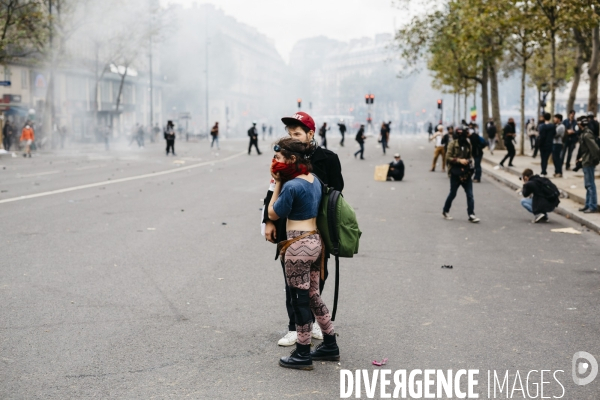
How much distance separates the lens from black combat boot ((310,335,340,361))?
4.98 metres

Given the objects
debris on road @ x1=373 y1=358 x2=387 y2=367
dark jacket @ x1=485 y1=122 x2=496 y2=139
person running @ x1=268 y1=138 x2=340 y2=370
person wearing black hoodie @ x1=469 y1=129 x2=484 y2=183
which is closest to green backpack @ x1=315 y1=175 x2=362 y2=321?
person running @ x1=268 y1=138 x2=340 y2=370

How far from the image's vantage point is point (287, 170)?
460 cm

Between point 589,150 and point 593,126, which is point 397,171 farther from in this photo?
point 589,150

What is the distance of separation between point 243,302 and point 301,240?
1.98m

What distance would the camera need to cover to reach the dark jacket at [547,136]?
20714 mm

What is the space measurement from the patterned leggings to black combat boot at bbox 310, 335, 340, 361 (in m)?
0.05

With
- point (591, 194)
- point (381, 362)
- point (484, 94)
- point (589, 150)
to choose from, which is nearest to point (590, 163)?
point (589, 150)

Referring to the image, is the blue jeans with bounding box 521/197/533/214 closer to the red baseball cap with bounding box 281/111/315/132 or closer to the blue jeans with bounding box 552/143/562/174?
the blue jeans with bounding box 552/143/562/174

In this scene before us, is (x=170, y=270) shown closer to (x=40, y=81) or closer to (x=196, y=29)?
(x=40, y=81)

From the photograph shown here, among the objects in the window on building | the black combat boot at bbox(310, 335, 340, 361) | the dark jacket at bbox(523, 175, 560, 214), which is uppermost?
the window on building

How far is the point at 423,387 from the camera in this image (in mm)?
4484

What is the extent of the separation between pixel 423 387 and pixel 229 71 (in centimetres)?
10825

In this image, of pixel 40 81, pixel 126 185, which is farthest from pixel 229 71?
pixel 126 185

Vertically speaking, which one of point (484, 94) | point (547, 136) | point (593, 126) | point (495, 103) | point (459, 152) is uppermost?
point (484, 94)
